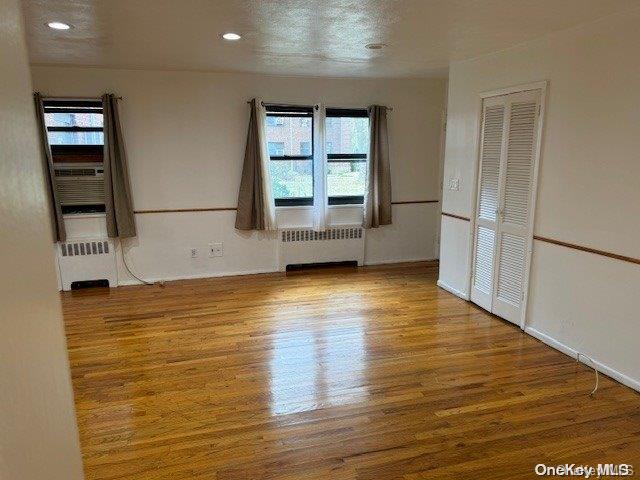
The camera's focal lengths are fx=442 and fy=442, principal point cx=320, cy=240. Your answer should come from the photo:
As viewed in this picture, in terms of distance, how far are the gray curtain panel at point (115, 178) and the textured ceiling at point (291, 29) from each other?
517mm

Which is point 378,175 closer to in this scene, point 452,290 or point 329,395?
point 452,290

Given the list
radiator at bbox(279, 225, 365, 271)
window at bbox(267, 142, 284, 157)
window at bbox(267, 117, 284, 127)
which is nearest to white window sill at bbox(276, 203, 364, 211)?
radiator at bbox(279, 225, 365, 271)

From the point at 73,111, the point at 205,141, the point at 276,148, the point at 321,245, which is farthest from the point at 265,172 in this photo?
the point at 73,111

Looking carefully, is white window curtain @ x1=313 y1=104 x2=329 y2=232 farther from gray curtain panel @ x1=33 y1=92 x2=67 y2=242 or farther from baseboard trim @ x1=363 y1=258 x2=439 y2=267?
gray curtain panel @ x1=33 y1=92 x2=67 y2=242

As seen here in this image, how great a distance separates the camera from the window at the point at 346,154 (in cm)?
554

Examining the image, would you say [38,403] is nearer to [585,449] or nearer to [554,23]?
[585,449]

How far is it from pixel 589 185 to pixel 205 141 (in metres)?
3.91

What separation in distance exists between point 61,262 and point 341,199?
3.35 metres

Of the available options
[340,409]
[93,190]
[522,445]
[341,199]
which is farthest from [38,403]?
[341,199]

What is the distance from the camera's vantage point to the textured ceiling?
2656mm

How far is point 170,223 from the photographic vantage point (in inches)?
205

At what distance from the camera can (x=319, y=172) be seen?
5523 mm

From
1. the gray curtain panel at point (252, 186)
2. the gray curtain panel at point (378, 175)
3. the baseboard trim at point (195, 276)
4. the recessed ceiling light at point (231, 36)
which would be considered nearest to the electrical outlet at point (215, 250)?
the baseboard trim at point (195, 276)

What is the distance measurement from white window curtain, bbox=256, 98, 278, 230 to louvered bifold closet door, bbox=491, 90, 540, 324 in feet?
8.62
